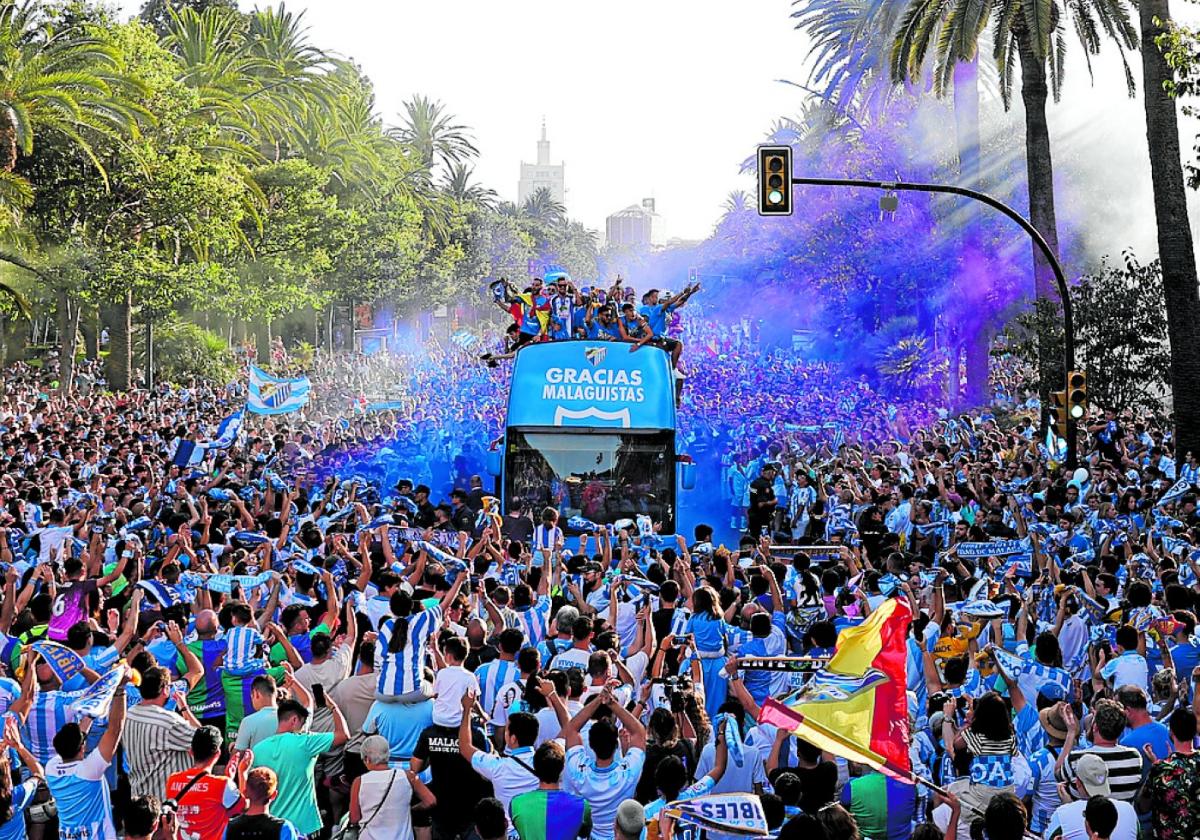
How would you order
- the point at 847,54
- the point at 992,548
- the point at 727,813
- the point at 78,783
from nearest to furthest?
the point at 727,813 < the point at 78,783 < the point at 992,548 < the point at 847,54

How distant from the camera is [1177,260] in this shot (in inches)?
819

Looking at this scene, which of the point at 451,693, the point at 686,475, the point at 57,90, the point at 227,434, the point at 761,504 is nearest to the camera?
the point at 451,693

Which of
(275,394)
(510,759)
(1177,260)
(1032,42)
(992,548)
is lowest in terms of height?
(510,759)

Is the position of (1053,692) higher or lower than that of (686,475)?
lower

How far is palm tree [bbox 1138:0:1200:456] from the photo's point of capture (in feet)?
67.9

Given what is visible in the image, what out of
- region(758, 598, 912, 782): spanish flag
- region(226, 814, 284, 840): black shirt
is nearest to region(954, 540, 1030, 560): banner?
region(758, 598, 912, 782): spanish flag

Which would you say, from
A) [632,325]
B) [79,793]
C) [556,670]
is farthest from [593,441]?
[79,793]

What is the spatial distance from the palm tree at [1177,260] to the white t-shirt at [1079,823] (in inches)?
617

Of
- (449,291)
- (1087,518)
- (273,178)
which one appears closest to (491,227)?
(449,291)

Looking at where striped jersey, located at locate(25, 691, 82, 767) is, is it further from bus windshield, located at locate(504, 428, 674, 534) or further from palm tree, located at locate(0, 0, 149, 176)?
palm tree, located at locate(0, 0, 149, 176)

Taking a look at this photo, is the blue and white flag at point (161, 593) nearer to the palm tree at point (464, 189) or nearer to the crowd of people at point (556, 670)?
the crowd of people at point (556, 670)

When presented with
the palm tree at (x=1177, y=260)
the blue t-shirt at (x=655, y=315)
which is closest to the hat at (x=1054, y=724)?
the blue t-shirt at (x=655, y=315)

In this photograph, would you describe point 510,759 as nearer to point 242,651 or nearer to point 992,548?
point 242,651

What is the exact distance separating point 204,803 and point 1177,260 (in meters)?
18.1
